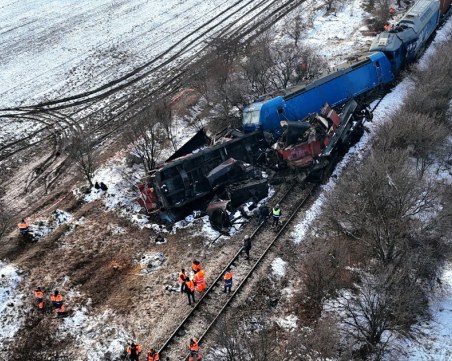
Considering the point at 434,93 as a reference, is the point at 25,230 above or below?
above

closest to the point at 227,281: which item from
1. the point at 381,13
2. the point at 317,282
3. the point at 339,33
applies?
the point at 317,282

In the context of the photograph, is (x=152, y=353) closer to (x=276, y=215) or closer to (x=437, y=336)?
(x=276, y=215)

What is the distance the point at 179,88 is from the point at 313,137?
13.1 m

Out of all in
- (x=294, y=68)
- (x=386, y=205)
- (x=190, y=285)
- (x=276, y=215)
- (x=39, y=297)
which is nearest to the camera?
(x=386, y=205)

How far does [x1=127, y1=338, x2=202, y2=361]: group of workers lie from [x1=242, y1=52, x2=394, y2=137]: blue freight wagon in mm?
11603

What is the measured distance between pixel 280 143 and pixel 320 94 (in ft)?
14.0

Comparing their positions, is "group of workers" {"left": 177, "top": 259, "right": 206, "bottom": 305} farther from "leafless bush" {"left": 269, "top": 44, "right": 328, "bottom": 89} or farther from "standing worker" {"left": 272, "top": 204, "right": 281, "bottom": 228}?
"leafless bush" {"left": 269, "top": 44, "right": 328, "bottom": 89}

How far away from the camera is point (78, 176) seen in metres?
23.2

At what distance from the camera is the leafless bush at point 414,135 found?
19.5 m

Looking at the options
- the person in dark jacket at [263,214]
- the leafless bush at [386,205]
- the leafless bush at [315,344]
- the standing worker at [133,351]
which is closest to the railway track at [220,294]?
the person in dark jacket at [263,214]

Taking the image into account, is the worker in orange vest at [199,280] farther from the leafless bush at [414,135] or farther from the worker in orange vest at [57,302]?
the leafless bush at [414,135]

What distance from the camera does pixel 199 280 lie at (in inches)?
605

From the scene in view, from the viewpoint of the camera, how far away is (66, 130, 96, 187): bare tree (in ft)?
70.8

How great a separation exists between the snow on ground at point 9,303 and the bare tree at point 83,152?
6.03 m
